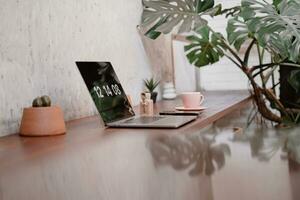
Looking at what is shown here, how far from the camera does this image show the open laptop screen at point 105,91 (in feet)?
3.84

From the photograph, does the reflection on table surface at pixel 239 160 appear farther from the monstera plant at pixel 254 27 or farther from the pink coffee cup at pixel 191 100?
the pink coffee cup at pixel 191 100

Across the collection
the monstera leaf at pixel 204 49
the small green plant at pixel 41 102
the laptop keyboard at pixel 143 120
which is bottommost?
the laptop keyboard at pixel 143 120

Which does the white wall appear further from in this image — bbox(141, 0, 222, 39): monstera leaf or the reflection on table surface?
the reflection on table surface

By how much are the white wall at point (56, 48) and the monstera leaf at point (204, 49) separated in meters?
0.34

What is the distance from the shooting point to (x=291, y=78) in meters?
1.39

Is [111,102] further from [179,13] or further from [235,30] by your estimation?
[235,30]

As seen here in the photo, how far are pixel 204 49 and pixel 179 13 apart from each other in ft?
1.36

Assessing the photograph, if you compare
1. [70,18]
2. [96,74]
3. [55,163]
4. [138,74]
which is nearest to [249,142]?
[55,163]

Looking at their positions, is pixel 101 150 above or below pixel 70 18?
below

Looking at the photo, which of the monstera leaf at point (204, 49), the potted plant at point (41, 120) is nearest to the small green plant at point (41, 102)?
the potted plant at point (41, 120)

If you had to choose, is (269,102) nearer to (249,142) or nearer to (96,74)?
(249,142)

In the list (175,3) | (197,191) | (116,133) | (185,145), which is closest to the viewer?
(197,191)

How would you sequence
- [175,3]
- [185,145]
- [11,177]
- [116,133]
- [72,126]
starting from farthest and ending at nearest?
[175,3], [72,126], [116,133], [185,145], [11,177]

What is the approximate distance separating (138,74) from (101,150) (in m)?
1.17
